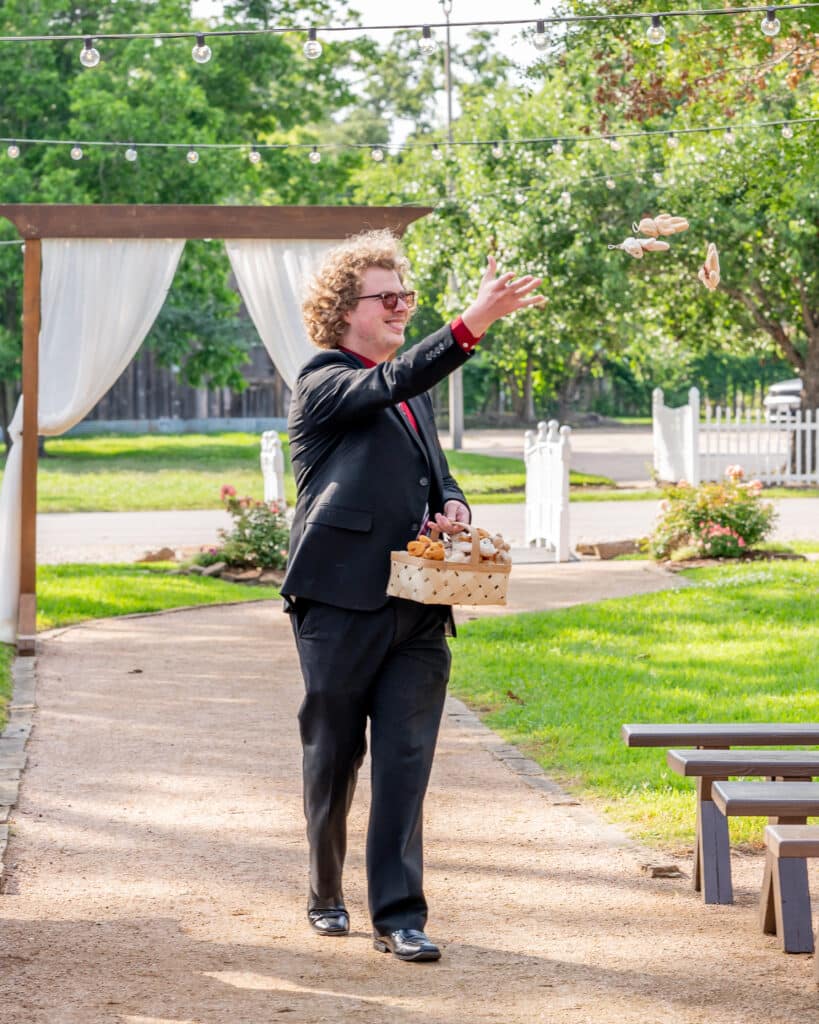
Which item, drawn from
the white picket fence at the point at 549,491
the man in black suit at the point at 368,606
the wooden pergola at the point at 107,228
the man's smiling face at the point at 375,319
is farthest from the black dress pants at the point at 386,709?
the white picket fence at the point at 549,491

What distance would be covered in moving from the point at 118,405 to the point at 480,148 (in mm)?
21231

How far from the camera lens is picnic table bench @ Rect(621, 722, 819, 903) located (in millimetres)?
4922

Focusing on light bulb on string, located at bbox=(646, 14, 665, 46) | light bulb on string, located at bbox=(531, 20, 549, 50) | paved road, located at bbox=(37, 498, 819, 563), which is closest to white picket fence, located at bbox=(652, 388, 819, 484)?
paved road, located at bbox=(37, 498, 819, 563)

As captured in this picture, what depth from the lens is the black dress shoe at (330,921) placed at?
4.60 m

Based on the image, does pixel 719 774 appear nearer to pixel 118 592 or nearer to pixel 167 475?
pixel 118 592

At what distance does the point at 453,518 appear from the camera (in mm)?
4539

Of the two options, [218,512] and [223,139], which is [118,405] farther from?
[218,512]

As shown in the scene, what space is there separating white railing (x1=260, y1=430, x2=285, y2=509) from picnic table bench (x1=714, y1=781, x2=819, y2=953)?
11441 millimetres

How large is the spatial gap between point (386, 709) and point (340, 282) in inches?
46.7

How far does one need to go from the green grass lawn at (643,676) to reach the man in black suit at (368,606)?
1544 millimetres

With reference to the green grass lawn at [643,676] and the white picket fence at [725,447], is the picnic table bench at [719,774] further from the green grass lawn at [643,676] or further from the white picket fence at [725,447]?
the white picket fence at [725,447]

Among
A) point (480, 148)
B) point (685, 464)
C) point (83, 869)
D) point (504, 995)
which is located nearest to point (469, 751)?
point (83, 869)

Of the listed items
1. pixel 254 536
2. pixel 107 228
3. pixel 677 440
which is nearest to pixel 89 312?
pixel 107 228

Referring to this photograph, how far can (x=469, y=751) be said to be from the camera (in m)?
7.48
